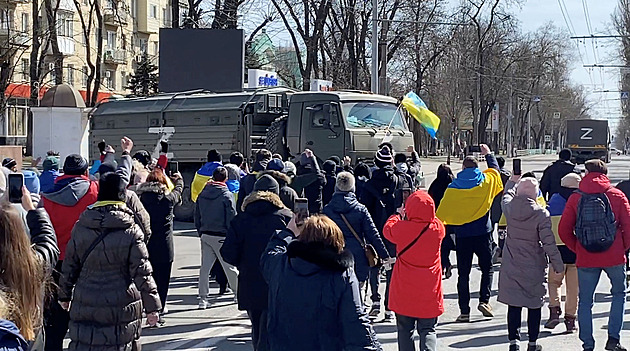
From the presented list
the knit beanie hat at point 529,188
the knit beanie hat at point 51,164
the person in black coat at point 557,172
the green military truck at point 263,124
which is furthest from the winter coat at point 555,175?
the knit beanie hat at point 51,164

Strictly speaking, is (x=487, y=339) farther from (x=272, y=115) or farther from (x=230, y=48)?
(x=230, y=48)

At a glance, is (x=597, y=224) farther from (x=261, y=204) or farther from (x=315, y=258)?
(x=315, y=258)

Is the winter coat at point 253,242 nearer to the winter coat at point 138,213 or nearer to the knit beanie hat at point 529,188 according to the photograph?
the winter coat at point 138,213

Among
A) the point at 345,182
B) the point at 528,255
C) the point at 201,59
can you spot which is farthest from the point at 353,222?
the point at 201,59

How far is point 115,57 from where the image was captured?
66.0m

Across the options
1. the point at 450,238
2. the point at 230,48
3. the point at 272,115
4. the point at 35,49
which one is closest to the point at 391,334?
the point at 450,238

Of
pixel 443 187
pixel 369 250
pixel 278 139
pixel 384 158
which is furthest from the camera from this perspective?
pixel 278 139

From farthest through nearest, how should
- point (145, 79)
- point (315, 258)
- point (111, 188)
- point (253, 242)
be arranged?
point (145, 79) → point (253, 242) → point (111, 188) → point (315, 258)

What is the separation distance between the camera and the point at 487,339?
877 centimetres

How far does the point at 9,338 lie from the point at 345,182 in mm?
5983

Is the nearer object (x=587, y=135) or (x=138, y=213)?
(x=138, y=213)

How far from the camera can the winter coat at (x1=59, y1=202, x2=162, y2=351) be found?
233 inches

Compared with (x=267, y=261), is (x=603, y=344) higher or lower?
lower

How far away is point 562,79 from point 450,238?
81871 mm
